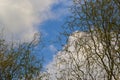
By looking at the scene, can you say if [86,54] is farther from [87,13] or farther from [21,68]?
[21,68]

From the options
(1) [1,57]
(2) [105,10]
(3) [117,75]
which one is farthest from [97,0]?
(1) [1,57]

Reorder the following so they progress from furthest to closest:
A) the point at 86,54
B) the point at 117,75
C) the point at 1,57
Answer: the point at 1,57 < the point at 86,54 < the point at 117,75

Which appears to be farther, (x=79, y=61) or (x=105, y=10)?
(x=79, y=61)

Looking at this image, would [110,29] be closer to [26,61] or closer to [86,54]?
[86,54]

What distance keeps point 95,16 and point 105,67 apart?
118 inches

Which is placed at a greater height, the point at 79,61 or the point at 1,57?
the point at 1,57

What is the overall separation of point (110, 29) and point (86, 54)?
2.61 metres

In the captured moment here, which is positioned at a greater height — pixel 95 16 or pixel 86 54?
pixel 95 16

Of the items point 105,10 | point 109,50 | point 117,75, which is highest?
point 105,10

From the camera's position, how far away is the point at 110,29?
2141cm

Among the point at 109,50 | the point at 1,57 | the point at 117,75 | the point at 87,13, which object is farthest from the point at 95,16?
the point at 1,57

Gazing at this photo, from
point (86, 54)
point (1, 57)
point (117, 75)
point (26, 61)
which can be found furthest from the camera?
point (26, 61)

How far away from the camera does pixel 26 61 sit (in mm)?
32875

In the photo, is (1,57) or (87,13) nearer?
(87,13)
